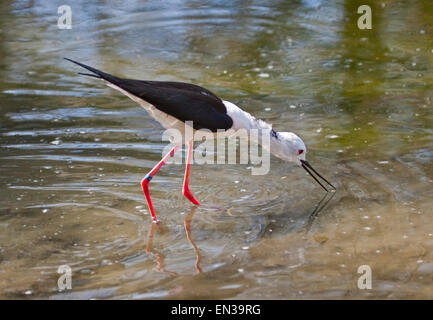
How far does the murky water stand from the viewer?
16.4ft

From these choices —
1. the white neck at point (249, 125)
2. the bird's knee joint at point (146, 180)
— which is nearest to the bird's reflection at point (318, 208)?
A: the white neck at point (249, 125)

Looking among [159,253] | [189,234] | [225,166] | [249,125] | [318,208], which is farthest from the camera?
[225,166]

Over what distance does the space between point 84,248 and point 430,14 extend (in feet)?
24.6

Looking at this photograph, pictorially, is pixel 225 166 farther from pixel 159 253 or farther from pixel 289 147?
pixel 159 253

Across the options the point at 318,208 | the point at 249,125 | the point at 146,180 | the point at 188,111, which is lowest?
the point at 318,208

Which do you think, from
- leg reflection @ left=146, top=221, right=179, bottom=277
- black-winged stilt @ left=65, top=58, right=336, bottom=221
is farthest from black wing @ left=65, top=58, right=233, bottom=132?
leg reflection @ left=146, top=221, right=179, bottom=277

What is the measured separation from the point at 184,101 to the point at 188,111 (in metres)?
0.08

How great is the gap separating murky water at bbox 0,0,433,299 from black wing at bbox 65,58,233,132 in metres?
0.66

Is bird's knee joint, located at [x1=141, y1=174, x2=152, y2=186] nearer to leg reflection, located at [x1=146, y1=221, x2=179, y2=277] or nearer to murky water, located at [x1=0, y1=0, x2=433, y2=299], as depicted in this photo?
murky water, located at [x1=0, y1=0, x2=433, y2=299]

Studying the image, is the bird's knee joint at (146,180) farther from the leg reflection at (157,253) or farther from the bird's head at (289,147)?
the bird's head at (289,147)

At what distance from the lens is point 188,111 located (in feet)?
19.4

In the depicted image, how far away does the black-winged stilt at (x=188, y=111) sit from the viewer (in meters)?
5.85

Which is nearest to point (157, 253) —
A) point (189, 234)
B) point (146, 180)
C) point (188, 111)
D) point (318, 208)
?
point (189, 234)
